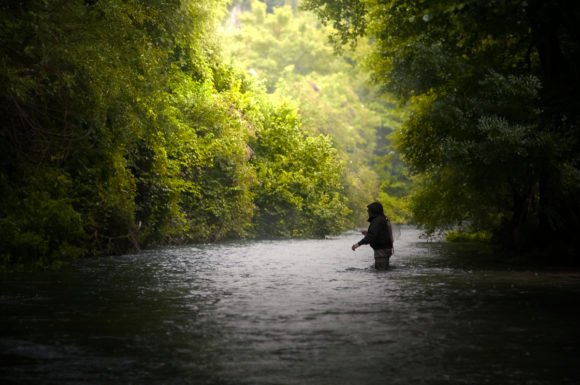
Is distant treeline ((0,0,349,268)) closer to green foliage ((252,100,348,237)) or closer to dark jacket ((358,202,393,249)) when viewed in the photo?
green foliage ((252,100,348,237))

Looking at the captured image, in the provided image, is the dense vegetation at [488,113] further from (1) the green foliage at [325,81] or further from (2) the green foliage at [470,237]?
(1) the green foliage at [325,81]

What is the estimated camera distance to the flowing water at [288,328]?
6.81m

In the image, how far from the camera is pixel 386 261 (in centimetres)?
1905

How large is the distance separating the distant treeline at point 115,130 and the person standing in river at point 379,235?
710cm

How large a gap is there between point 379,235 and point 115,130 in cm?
801

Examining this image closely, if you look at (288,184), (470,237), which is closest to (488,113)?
(470,237)

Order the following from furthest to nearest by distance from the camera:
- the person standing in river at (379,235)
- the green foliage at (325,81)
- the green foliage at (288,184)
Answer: the green foliage at (325,81) → the green foliage at (288,184) → the person standing in river at (379,235)

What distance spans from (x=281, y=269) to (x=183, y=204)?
1432 cm

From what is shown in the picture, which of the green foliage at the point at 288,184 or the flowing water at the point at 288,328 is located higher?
the green foliage at the point at 288,184

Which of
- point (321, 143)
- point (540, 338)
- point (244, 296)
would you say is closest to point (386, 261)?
point (244, 296)

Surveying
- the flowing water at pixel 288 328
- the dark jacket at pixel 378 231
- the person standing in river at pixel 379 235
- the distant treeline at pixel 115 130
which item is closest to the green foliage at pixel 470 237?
the distant treeline at pixel 115 130

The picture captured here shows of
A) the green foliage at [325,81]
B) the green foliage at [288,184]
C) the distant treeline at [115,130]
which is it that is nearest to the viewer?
the distant treeline at [115,130]

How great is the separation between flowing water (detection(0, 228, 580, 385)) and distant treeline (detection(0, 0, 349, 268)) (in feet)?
11.1

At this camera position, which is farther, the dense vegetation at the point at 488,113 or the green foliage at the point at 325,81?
the green foliage at the point at 325,81
